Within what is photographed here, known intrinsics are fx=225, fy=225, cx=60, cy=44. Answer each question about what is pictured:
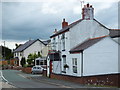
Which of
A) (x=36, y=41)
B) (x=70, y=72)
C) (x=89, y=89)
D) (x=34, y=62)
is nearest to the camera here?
(x=89, y=89)

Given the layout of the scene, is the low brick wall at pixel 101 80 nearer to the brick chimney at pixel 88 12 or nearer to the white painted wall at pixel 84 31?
the white painted wall at pixel 84 31

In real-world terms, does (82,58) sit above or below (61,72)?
above

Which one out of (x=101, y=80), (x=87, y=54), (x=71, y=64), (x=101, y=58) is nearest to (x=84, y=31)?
(x=71, y=64)

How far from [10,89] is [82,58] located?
7.08 m

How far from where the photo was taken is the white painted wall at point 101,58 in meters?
20.2

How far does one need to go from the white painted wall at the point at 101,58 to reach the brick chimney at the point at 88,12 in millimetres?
4122

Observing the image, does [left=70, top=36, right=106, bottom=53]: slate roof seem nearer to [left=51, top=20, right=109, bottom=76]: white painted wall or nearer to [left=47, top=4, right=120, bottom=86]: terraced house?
[left=47, top=4, right=120, bottom=86]: terraced house

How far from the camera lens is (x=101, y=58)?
20.7 metres

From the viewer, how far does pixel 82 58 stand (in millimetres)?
20188

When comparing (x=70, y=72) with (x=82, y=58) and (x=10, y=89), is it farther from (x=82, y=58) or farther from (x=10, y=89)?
(x=10, y=89)

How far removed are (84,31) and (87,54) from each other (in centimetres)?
424

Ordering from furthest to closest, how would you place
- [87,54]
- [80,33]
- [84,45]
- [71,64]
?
[80,33] < [71,64] < [84,45] < [87,54]

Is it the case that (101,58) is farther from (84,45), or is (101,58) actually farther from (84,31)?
(84,31)

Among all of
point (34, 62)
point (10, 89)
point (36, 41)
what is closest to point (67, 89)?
point (10, 89)
